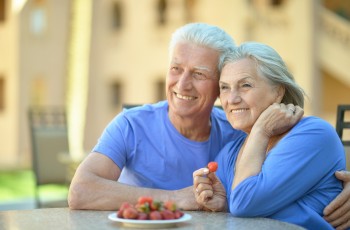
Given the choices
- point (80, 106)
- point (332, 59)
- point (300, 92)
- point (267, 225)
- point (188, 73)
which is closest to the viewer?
point (267, 225)

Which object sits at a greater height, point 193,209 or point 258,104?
point 258,104

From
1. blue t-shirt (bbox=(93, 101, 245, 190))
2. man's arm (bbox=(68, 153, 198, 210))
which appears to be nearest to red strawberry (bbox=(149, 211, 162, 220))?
man's arm (bbox=(68, 153, 198, 210))

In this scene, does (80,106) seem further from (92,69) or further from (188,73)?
(188,73)

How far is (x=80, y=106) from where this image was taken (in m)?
14.0

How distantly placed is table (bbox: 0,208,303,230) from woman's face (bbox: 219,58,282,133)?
270mm

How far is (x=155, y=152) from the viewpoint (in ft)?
8.15

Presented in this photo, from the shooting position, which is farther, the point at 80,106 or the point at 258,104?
the point at 80,106

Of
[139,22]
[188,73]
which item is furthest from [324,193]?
[139,22]

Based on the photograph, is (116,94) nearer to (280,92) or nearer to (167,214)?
(280,92)

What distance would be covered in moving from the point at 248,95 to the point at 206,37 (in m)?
0.35

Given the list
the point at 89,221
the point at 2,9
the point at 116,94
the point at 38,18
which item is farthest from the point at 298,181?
the point at 2,9

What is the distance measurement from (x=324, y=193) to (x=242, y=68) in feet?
1.34

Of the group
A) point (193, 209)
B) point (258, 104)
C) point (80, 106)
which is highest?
point (258, 104)

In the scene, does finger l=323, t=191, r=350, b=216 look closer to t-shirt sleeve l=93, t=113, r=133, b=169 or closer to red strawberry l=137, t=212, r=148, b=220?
red strawberry l=137, t=212, r=148, b=220
